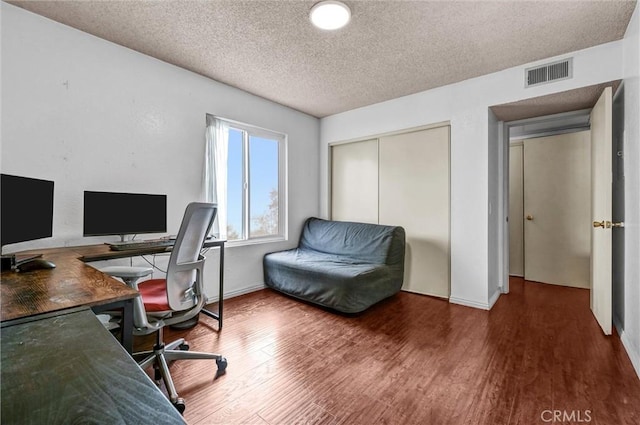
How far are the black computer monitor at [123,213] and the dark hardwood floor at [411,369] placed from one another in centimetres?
96

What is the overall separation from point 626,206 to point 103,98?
167 inches

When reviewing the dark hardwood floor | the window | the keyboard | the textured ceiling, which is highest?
the textured ceiling

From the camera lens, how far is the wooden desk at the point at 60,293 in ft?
3.02

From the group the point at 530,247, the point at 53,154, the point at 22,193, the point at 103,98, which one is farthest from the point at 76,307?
the point at 530,247

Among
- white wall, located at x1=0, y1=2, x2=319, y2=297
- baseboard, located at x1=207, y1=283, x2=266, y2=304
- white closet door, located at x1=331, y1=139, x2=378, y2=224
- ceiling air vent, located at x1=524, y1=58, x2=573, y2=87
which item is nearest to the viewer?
white wall, located at x1=0, y1=2, x2=319, y2=297

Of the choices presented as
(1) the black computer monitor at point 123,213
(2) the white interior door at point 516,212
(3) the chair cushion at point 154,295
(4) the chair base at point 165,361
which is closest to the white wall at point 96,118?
(1) the black computer monitor at point 123,213

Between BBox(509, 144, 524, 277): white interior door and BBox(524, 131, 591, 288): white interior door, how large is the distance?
75 mm

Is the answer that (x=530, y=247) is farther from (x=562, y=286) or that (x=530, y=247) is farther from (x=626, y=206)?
(x=626, y=206)

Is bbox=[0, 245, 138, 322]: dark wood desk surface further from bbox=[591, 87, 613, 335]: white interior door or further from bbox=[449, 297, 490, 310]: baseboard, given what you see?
bbox=[591, 87, 613, 335]: white interior door

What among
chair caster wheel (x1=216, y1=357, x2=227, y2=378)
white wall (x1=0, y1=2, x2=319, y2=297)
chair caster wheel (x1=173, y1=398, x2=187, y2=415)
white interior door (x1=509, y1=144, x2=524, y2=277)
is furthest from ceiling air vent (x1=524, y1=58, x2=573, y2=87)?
chair caster wheel (x1=173, y1=398, x2=187, y2=415)

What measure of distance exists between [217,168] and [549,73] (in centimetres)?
336

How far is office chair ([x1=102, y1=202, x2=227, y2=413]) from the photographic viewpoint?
1.58 meters

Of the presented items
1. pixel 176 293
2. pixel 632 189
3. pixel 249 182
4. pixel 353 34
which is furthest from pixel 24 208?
pixel 632 189

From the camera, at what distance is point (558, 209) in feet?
12.9
